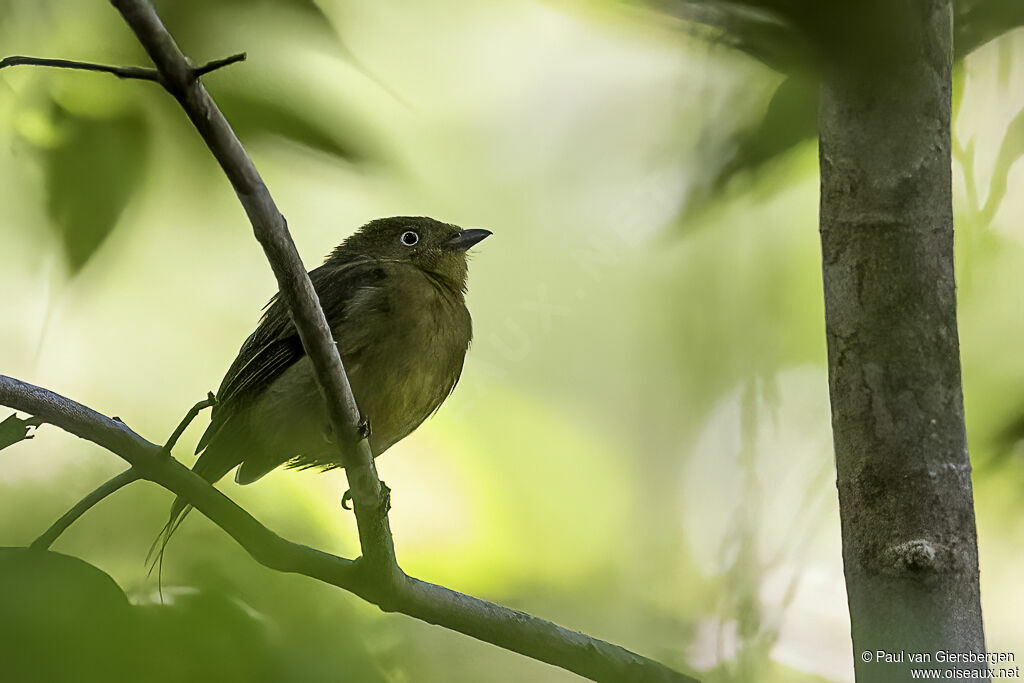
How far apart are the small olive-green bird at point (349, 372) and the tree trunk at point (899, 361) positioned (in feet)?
3.81

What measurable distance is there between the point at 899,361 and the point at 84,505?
1.13 meters

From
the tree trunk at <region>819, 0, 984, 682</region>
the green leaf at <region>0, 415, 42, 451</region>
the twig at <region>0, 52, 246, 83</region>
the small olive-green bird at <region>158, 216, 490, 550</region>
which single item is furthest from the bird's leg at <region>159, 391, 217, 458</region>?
the small olive-green bird at <region>158, 216, 490, 550</region>

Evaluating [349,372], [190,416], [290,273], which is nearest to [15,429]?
[190,416]

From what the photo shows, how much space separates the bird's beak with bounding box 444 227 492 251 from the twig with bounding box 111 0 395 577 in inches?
46.3

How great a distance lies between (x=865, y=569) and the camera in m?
1.29

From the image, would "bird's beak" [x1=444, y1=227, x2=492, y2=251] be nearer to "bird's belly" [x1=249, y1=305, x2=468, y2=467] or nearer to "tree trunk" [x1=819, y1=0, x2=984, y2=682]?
"bird's belly" [x1=249, y1=305, x2=468, y2=467]

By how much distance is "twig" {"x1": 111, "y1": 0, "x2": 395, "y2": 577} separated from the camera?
2.18ft

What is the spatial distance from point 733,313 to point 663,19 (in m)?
0.29

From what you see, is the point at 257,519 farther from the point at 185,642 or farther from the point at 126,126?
the point at 126,126

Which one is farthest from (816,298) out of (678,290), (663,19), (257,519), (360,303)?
(257,519)

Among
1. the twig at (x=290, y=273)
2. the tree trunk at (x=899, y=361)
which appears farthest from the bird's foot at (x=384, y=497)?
the tree trunk at (x=899, y=361)

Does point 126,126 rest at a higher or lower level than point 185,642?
higher

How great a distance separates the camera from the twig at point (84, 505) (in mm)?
362

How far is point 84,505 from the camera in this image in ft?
1.45
